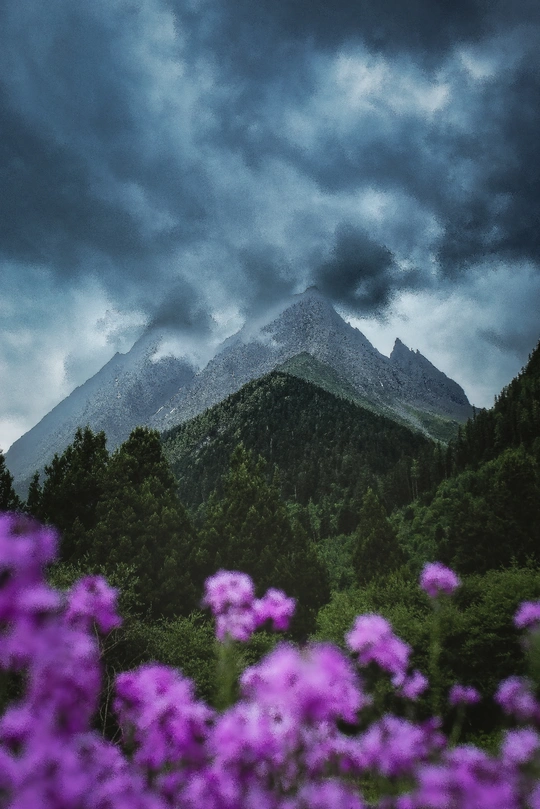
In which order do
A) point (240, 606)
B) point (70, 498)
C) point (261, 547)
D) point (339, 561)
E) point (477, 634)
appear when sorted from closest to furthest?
point (240, 606)
point (477, 634)
point (70, 498)
point (261, 547)
point (339, 561)

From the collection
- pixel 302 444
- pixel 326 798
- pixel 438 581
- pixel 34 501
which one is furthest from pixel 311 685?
pixel 302 444

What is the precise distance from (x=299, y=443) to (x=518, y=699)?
464 ft

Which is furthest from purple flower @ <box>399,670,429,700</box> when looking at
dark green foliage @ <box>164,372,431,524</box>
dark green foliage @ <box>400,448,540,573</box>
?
dark green foliage @ <box>164,372,431,524</box>

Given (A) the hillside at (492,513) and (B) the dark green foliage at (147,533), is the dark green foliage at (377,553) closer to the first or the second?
(A) the hillside at (492,513)

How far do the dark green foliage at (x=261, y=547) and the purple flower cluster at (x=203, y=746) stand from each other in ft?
54.8

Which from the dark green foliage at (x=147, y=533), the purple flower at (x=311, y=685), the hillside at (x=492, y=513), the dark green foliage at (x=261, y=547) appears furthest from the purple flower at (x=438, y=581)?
the hillside at (x=492, y=513)

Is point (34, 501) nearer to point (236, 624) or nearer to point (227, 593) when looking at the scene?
point (227, 593)

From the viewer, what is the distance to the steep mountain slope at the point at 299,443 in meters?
109

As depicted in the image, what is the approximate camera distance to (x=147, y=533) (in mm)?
17703

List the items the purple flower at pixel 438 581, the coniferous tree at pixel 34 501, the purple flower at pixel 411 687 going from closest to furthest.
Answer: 1. the purple flower at pixel 411 687
2. the purple flower at pixel 438 581
3. the coniferous tree at pixel 34 501

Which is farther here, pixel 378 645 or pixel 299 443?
pixel 299 443

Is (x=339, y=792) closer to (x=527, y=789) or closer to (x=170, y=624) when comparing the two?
(x=527, y=789)

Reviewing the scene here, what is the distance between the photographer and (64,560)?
17328 millimetres

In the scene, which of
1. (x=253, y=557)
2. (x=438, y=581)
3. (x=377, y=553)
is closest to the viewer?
(x=438, y=581)
